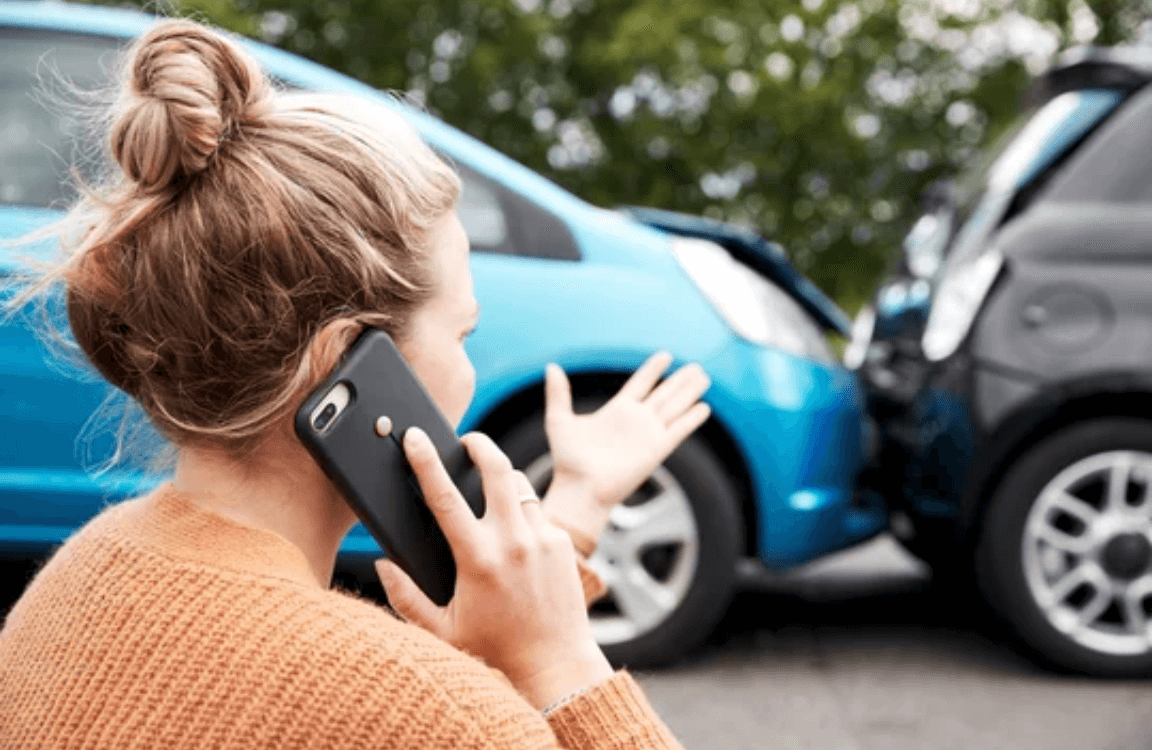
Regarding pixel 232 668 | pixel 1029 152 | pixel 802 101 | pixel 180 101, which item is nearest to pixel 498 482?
pixel 232 668

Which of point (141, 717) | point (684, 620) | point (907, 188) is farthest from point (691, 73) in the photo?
point (141, 717)

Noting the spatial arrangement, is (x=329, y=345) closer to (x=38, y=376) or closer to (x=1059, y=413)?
(x=38, y=376)

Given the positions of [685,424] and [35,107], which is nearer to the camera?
[685,424]

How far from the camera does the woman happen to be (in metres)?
1.17

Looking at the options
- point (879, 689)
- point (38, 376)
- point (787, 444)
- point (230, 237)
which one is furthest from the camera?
point (787, 444)

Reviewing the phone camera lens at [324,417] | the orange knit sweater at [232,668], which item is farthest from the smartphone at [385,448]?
the orange knit sweater at [232,668]

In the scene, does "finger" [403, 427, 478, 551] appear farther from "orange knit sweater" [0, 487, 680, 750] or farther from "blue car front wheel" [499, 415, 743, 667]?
"blue car front wheel" [499, 415, 743, 667]

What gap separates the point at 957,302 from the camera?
4.18 meters

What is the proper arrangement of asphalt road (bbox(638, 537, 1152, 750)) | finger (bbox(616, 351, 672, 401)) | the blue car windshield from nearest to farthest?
finger (bbox(616, 351, 672, 401)), asphalt road (bbox(638, 537, 1152, 750)), the blue car windshield

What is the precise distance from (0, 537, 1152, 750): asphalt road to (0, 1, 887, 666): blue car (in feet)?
0.93

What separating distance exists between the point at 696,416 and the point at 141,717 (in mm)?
972

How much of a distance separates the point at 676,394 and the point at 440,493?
676 mm

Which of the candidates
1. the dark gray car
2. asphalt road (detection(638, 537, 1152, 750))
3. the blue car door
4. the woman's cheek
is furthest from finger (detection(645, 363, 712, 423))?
the dark gray car

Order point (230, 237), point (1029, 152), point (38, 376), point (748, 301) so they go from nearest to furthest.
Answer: point (230, 237) → point (38, 376) → point (748, 301) → point (1029, 152)
